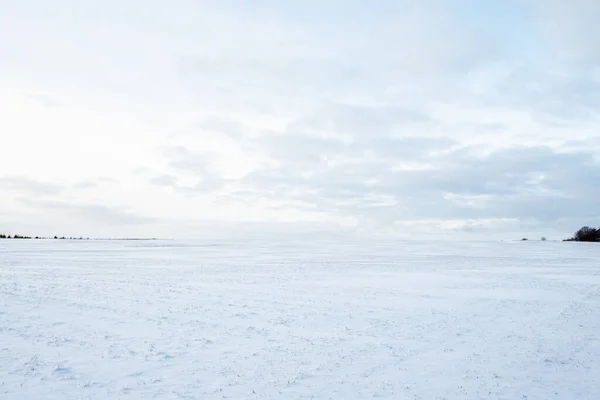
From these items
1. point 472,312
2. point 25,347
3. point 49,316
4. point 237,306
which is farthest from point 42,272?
point 472,312

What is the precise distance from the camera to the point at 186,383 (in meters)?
6.95

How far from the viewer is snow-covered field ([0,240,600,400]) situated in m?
6.86

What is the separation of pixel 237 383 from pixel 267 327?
3555 mm

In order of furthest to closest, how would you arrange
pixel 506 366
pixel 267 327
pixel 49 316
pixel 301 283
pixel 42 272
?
1. pixel 42 272
2. pixel 301 283
3. pixel 49 316
4. pixel 267 327
5. pixel 506 366

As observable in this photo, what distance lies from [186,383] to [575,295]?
1410cm

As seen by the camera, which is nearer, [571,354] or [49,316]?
[571,354]

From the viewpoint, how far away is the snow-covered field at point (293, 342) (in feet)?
22.5

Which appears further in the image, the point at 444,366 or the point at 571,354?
the point at 571,354

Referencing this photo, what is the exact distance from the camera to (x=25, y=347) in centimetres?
857

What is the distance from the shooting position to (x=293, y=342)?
9.30 m

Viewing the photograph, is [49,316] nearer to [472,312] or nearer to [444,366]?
[444,366]

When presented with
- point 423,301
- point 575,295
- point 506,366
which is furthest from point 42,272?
point 575,295

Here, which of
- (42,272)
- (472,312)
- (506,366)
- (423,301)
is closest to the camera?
(506,366)

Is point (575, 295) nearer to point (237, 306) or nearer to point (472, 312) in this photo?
point (472, 312)
